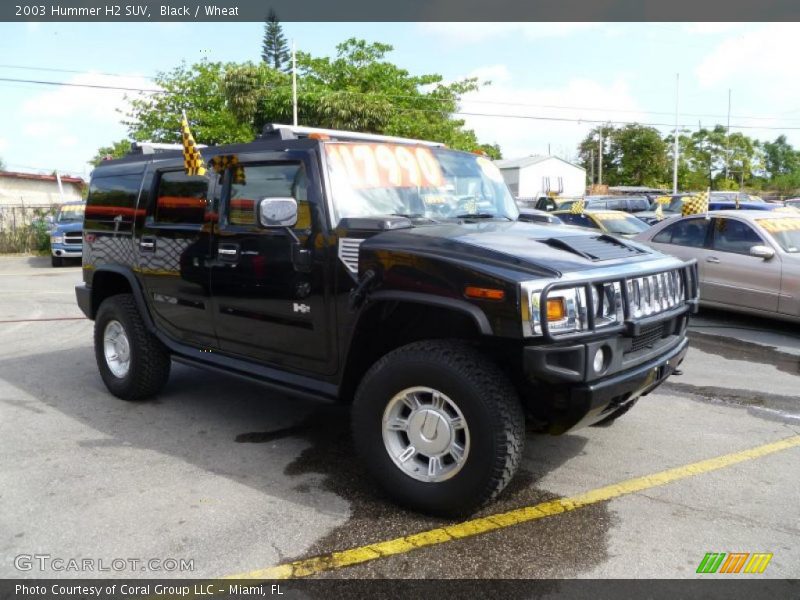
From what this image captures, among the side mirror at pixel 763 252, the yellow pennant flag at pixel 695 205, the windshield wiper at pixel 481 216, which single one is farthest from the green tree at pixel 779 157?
the windshield wiper at pixel 481 216

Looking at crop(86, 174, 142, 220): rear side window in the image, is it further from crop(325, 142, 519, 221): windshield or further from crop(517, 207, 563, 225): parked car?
crop(517, 207, 563, 225): parked car

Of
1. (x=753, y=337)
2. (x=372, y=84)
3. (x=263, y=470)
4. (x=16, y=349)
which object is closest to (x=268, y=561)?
(x=263, y=470)

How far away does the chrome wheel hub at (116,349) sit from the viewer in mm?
5688

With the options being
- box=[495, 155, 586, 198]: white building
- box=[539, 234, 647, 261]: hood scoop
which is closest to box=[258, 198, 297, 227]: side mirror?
box=[539, 234, 647, 261]: hood scoop

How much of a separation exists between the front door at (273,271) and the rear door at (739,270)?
634 cm

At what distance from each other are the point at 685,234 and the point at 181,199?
23.0 feet

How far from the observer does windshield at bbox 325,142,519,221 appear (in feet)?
13.5

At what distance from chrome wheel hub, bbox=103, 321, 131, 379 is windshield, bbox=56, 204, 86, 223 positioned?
48.0 ft

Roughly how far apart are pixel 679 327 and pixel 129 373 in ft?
13.5

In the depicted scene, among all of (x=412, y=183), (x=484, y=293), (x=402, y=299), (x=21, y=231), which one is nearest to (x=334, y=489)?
(x=402, y=299)

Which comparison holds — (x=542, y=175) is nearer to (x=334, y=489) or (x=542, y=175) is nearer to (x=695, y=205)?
(x=695, y=205)

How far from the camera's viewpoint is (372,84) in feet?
97.8

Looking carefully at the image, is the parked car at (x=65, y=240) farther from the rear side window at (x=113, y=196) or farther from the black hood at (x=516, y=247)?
the black hood at (x=516, y=247)

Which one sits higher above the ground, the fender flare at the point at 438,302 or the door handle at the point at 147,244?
the door handle at the point at 147,244
